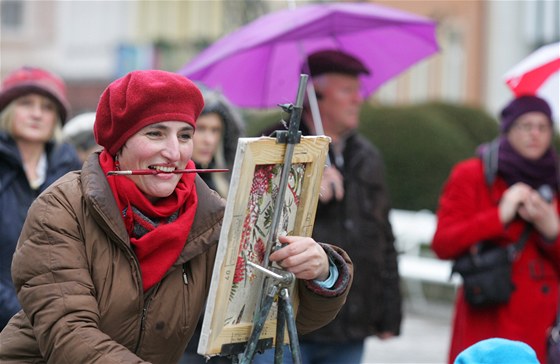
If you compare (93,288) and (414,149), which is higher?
(93,288)

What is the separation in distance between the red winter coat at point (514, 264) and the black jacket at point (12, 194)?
6.31ft

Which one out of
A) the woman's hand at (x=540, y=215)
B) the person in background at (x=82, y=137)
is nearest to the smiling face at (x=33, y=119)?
the person in background at (x=82, y=137)

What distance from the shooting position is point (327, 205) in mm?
5301

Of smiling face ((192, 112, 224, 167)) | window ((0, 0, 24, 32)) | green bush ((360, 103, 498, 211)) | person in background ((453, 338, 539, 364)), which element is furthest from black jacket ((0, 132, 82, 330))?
window ((0, 0, 24, 32))

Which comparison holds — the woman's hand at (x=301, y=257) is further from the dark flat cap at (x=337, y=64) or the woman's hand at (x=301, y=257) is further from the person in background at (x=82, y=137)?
the person in background at (x=82, y=137)

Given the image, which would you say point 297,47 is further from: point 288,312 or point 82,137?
point 288,312

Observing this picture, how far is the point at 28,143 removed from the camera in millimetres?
5625

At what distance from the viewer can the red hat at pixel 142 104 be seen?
3.07 meters

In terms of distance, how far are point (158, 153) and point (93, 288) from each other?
420 mm

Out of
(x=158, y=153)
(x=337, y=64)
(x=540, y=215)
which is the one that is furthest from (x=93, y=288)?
(x=540, y=215)

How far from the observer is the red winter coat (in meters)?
5.43

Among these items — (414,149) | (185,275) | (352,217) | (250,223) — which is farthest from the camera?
(414,149)

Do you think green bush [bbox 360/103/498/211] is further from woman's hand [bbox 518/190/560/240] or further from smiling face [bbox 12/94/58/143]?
smiling face [bbox 12/94/58/143]

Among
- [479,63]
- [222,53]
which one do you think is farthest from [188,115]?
[479,63]
